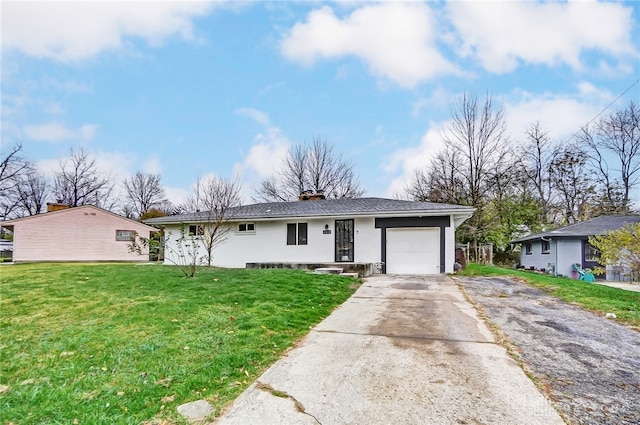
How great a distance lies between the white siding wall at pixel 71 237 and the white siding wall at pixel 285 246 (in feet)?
34.3

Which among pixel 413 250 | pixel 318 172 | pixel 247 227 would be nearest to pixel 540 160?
pixel 318 172

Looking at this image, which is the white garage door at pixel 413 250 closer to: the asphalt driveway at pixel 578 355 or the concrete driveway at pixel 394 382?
the asphalt driveway at pixel 578 355

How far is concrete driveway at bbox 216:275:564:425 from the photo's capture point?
242 cm

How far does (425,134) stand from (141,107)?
16770 millimetres

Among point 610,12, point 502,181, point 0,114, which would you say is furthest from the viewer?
point 502,181

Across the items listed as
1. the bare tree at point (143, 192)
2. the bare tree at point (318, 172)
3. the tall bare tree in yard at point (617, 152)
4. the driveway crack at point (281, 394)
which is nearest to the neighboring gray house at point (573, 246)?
the tall bare tree in yard at point (617, 152)

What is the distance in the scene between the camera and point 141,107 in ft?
49.4

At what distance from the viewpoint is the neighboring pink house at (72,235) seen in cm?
2042

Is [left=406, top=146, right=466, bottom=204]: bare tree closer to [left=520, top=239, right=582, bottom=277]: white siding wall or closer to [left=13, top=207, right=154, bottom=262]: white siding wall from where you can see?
[left=520, top=239, right=582, bottom=277]: white siding wall

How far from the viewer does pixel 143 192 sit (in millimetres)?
36562

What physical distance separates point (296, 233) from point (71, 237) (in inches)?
650

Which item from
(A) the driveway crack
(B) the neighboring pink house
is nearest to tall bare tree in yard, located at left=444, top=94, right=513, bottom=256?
(A) the driveway crack

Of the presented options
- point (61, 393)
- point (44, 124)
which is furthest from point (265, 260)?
point (44, 124)

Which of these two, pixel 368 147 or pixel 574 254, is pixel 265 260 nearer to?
pixel 368 147
